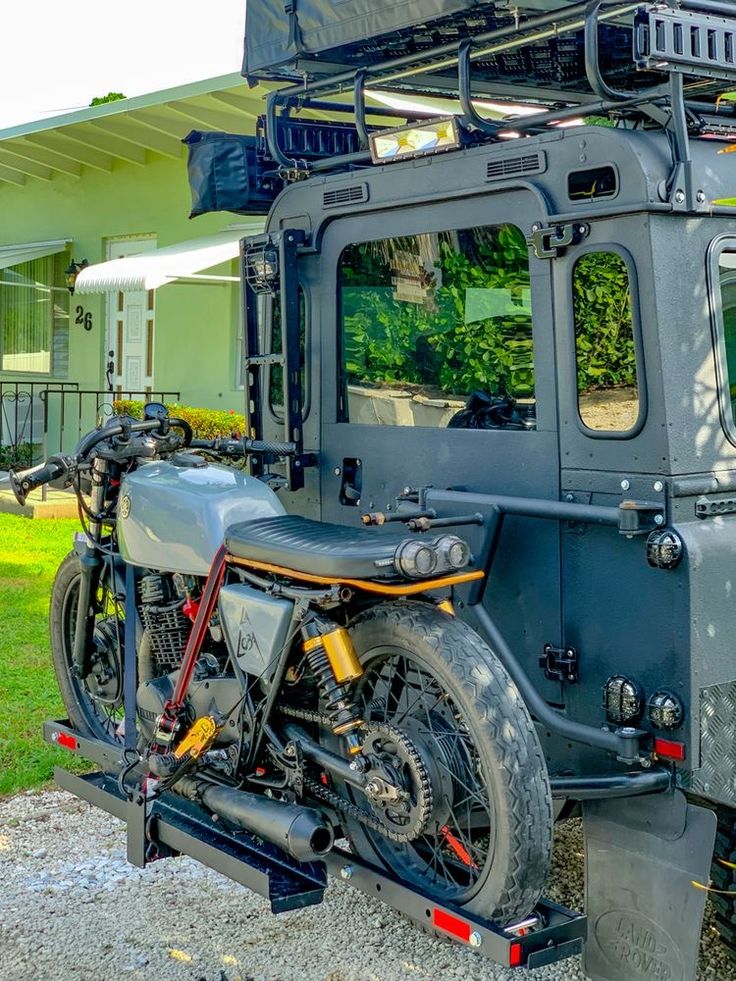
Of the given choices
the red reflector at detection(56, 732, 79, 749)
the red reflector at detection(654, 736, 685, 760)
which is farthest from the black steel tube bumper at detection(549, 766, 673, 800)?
the red reflector at detection(56, 732, 79, 749)

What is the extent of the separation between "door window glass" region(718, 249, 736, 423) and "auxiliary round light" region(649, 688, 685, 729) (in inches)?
31.3

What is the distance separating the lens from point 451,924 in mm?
3018

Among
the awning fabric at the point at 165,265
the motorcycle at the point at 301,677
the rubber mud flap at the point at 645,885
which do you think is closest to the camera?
the motorcycle at the point at 301,677

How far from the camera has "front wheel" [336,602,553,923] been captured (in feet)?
9.67

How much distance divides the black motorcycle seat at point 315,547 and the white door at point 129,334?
1116 cm

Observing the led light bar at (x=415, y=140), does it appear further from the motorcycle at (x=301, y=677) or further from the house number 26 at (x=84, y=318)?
the house number 26 at (x=84, y=318)

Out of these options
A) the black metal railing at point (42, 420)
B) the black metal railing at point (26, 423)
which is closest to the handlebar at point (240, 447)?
the black metal railing at point (42, 420)

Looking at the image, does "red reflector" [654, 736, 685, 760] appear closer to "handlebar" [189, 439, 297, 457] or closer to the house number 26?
"handlebar" [189, 439, 297, 457]

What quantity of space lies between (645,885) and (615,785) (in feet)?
0.96

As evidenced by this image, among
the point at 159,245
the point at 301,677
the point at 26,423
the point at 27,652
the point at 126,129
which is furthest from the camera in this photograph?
the point at 26,423

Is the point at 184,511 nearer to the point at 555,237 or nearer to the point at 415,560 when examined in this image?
the point at 415,560

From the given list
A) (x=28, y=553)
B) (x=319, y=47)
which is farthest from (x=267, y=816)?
(x=28, y=553)

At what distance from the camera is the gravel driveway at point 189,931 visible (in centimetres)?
368

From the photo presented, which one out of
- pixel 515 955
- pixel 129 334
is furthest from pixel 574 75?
pixel 129 334
